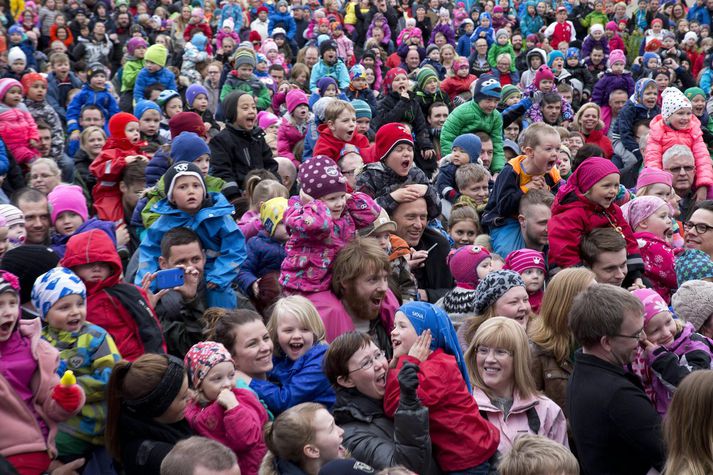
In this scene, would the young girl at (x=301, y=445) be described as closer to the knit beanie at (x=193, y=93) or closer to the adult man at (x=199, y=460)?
the adult man at (x=199, y=460)

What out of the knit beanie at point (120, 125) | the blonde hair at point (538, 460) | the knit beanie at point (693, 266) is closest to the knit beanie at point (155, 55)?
the knit beanie at point (120, 125)

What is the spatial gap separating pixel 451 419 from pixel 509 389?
2.14 ft

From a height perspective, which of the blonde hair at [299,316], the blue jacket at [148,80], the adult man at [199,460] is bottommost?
the blue jacket at [148,80]

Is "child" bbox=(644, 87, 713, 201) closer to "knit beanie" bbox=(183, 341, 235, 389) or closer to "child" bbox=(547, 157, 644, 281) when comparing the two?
"child" bbox=(547, 157, 644, 281)

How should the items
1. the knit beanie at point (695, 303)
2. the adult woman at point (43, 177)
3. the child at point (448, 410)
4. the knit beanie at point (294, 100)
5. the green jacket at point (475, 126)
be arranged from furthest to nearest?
the knit beanie at point (294, 100) → the green jacket at point (475, 126) → the adult woman at point (43, 177) → the knit beanie at point (695, 303) → the child at point (448, 410)

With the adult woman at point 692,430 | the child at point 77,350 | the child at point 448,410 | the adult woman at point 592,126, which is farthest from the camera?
the adult woman at point 592,126

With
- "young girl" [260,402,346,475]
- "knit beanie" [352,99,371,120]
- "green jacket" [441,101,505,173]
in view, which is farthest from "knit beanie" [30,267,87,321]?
"knit beanie" [352,99,371,120]

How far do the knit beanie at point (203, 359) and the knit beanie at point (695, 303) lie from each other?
2.61m

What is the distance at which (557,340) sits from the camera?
5020 millimetres

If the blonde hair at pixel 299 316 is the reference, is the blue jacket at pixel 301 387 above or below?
below

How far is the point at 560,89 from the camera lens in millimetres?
14586

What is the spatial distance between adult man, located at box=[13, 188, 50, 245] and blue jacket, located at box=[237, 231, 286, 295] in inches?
58.3

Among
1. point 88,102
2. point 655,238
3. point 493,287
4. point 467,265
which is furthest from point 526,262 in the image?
point 88,102

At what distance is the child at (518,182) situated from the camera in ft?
22.8
